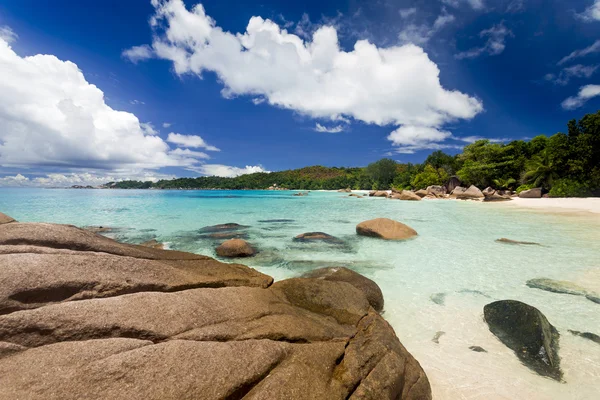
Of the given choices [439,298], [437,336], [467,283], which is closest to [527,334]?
[437,336]

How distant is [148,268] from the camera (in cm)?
441

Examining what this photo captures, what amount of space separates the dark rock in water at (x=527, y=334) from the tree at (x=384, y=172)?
335 ft

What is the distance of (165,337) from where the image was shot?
3.00m

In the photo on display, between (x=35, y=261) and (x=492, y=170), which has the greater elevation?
(x=492, y=170)

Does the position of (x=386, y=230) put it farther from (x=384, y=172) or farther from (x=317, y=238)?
(x=384, y=172)

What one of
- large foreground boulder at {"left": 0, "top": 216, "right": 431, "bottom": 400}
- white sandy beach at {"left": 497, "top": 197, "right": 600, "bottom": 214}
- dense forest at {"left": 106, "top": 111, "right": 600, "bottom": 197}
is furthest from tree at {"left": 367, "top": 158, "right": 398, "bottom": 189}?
large foreground boulder at {"left": 0, "top": 216, "right": 431, "bottom": 400}

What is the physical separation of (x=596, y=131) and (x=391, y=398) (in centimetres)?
4804

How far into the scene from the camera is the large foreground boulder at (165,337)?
2393mm

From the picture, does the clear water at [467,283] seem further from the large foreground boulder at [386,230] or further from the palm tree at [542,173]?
the palm tree at [542,173]

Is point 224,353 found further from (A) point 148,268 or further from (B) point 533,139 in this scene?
(B) point 533,139

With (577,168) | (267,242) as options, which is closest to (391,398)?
(267,242)

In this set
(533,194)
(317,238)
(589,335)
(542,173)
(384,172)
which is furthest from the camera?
(384,172)

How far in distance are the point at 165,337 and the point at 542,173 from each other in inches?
2216

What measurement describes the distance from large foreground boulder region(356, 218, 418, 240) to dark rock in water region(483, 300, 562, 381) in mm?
8121
